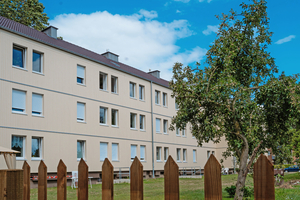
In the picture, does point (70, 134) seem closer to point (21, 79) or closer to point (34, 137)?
point (34, 137)

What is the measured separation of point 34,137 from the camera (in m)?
21.7

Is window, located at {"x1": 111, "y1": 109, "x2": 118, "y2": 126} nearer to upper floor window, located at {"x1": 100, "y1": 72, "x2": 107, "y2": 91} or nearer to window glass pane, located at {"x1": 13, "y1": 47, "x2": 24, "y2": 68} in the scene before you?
upper floor window, located at {"x1": 100, "y1": 72, "x2": 107, "y2": 91}

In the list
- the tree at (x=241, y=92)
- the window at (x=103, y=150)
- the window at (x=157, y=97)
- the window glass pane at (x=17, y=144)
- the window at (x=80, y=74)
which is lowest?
the window at (x=103, y=150)

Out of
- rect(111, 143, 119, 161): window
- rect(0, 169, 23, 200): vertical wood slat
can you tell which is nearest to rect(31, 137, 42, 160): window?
rect(111, 143, 119, 161): window

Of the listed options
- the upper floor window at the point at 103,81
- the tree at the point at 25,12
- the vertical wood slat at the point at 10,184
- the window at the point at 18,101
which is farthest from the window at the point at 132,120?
the vertical wood slat at the point at 10,184

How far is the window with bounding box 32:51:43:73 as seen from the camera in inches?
887

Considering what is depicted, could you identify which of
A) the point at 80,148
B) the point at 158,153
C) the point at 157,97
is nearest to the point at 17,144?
the point at 80,148

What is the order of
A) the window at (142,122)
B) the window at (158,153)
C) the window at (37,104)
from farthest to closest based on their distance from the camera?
the window at (158,153)
the window at (142,122)
the window at (37,104)

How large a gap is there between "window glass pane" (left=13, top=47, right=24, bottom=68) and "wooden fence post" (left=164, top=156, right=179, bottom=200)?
2153cm

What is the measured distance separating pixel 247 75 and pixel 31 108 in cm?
1652

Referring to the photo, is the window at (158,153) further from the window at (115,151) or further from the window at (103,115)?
the window at (103,115)

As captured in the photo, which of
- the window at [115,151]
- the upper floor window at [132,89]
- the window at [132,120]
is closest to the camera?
the window at [115,151]

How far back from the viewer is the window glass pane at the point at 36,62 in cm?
2253

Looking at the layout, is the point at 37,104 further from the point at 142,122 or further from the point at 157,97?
the point at 157,97
